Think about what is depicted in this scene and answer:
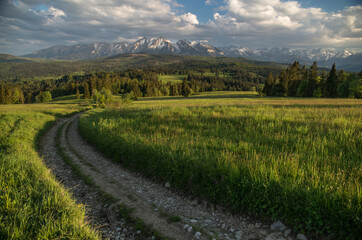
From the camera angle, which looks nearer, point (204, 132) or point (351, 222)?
point (351, 222)

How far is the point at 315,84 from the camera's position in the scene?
7431 cm

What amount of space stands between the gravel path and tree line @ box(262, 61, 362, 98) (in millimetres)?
79003

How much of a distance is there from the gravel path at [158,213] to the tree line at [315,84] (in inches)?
3110

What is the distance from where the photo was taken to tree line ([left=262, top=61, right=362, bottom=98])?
65125mm

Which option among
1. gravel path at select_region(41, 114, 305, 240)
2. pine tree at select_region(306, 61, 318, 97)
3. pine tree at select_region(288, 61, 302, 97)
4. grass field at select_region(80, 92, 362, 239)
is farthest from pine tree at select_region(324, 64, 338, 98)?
gravel path at select_region(41, 114, 305, 240)

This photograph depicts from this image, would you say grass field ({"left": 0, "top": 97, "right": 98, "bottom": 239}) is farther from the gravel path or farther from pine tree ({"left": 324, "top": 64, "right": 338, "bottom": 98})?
pine tree ({"left": 324, "top": 64, "right": 338, "bottom": 98})

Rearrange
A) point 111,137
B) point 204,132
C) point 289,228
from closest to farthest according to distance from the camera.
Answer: point 289,228 < point 204,132 < point 111,137

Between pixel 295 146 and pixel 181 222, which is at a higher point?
pixel 295 146

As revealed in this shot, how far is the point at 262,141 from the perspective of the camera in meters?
9.53

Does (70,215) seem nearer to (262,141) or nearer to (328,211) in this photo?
(328,211)

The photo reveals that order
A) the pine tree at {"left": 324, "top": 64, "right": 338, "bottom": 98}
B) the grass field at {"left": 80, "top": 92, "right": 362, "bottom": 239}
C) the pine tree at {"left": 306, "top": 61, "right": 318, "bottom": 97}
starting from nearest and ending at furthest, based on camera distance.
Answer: the grass field at {"left": 80, "top": 92, "right": 362, "bottom": 239}, the pine tree at {"left": 324, "top": 64, "right": 338, "bottom": 98}, the pine tree at {"left": 306, "top": 61, "right": 318, "bottom": 97}

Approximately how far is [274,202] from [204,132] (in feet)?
23.9

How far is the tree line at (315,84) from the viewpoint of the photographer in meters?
65.1

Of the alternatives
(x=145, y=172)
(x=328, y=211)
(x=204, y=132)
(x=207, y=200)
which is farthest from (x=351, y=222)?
(x=204, y=132)
